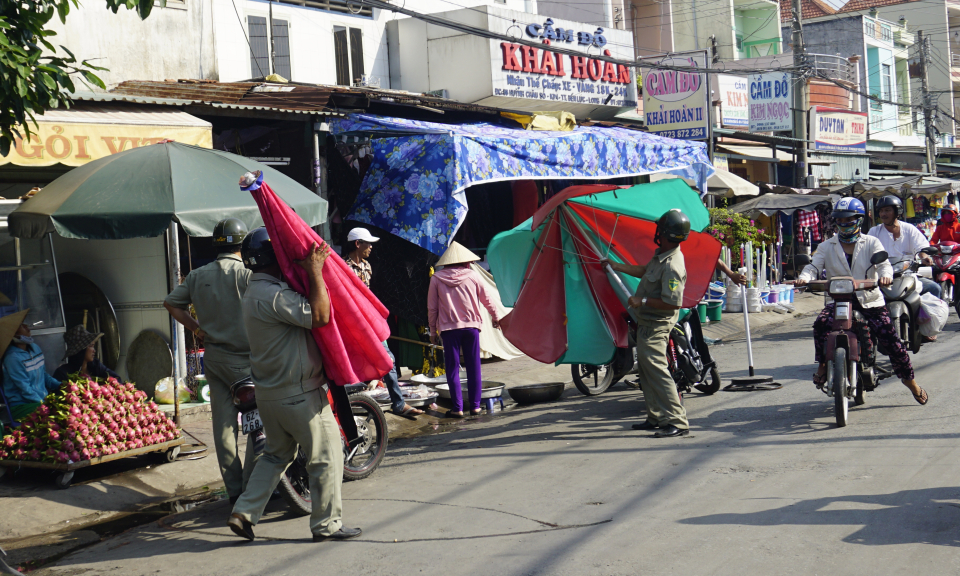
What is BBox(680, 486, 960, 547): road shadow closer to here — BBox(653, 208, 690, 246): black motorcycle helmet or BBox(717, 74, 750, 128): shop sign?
BBox(653, 208, 690, 246): black motorcycle helmet

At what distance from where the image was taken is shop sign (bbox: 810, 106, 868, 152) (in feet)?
87.1

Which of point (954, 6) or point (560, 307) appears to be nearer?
point (560, 307)

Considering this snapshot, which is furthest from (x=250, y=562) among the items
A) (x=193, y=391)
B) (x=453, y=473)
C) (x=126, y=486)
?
(x=193, y=391)

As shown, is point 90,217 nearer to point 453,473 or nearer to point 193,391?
point 193,391

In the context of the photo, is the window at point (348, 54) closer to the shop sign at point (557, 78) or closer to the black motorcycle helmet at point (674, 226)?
the shop sign at point (557, 78)

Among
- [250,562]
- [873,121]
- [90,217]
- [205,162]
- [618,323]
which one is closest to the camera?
[250,562]

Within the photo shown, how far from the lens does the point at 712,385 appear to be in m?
9.27

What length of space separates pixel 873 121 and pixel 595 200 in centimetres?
3254

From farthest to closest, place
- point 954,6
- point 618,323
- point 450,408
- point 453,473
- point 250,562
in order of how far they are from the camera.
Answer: point 954,6 < point 450,408 < point 618,323 < point 453,473 < point 250,562

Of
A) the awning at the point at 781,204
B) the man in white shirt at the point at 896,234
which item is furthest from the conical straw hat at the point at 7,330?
the awning at the point at 781,204

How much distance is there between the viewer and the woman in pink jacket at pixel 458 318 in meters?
9.18

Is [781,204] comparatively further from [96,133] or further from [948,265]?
[96,133]

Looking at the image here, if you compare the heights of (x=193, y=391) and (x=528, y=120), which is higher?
(x=528, y=120)

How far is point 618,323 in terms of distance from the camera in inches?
336
